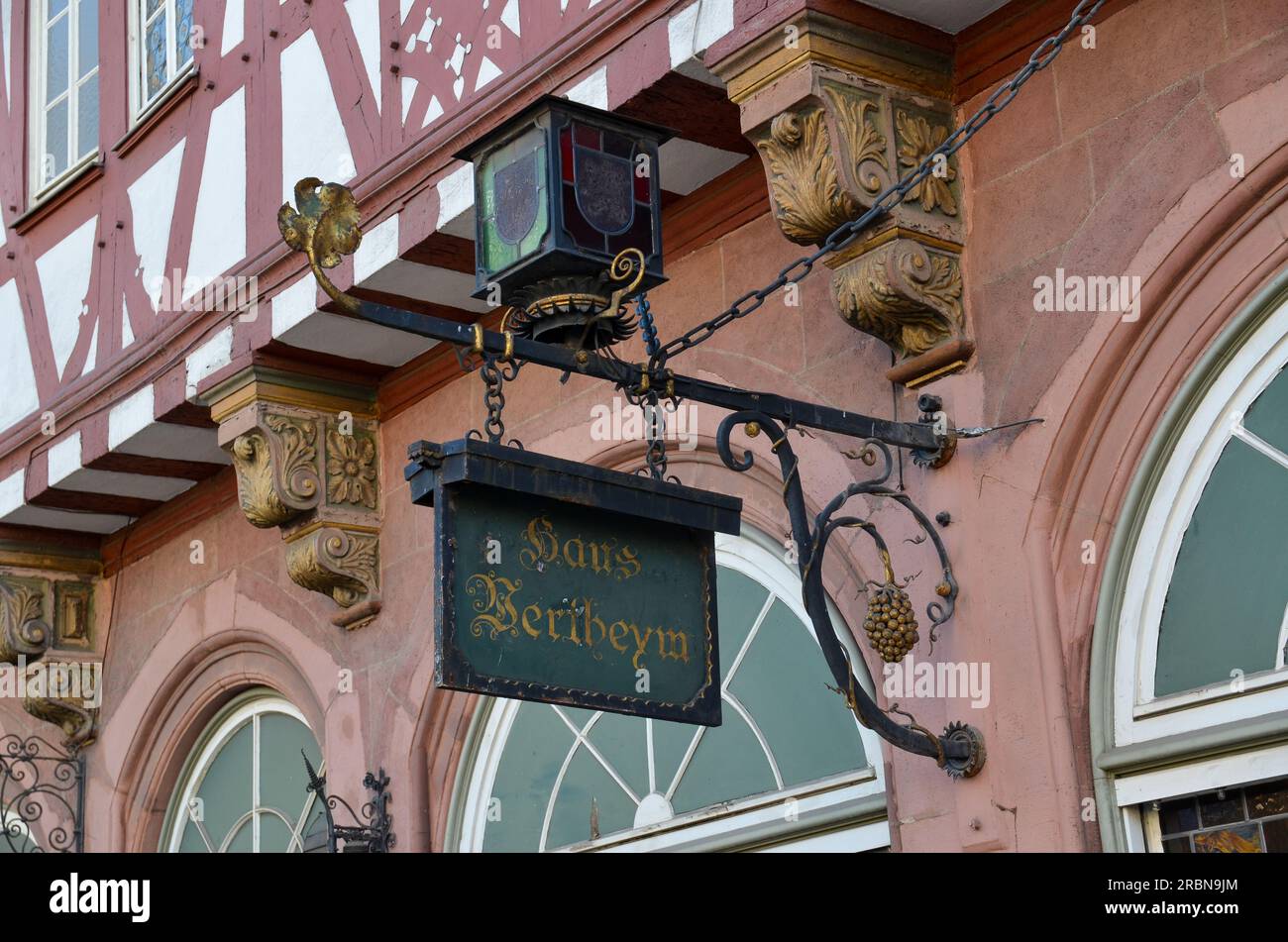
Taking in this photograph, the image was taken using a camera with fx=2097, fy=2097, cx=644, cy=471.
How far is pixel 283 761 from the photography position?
8.17m

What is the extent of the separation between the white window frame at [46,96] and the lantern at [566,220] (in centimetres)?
450

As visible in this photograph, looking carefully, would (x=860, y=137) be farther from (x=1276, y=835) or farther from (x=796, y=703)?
(x=1276, y=835)

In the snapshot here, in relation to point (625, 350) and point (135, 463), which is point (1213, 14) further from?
point (135, 463)

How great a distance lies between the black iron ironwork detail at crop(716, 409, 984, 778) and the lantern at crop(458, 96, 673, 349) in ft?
1.33

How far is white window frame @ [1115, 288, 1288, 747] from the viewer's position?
15.4 feet

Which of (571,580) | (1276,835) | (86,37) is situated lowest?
(1276,835)

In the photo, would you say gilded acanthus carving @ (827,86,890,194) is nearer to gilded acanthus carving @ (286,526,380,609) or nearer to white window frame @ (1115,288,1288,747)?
white window frame @ (1115,288,1288,747)

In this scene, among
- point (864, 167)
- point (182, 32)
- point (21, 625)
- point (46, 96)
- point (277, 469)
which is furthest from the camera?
point (46, 96)

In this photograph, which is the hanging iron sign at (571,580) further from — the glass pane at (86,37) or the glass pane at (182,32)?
the glass pane at (86,37)

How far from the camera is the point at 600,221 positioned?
4574mm

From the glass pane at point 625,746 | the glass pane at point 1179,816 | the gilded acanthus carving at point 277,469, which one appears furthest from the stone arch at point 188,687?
the glass pane at point 1179,816

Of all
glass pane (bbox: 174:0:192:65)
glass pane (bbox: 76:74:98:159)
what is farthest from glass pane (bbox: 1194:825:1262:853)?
glass pane (bbox: 76:74:98:159)

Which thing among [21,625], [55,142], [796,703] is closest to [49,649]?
[21,625]

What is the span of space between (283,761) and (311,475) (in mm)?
1373
